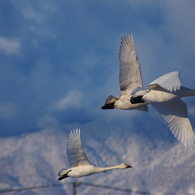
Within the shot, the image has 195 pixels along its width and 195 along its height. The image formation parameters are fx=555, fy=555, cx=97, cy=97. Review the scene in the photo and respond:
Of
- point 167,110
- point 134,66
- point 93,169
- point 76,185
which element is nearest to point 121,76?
point 134,66

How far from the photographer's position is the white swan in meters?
22.6

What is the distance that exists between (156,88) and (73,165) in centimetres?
438

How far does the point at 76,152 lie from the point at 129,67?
4.17 meters

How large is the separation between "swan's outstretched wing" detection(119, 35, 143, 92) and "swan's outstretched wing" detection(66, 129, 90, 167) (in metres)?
3.21

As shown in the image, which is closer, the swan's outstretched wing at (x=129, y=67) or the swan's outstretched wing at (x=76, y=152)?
the swan's outstretched wing at (x=76, y=152)

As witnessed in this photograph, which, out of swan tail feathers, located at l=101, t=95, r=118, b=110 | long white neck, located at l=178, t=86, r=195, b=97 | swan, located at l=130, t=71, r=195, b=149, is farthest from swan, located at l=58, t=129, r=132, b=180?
long white neck, located at l=178, t=86, r=195, b=97

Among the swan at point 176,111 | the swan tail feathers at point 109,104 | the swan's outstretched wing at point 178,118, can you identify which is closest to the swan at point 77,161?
the swan tail feathers at point 109,104

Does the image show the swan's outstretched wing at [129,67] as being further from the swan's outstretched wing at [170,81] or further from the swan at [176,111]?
the swan's outstretched wing at [170,81]

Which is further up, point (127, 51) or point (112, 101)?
point (127, 51)

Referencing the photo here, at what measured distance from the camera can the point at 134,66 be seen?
22.6m

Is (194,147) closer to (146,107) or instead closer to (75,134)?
(146,107)

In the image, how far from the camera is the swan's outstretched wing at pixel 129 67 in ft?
74.1

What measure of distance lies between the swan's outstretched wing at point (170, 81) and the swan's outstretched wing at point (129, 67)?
12.6 ft

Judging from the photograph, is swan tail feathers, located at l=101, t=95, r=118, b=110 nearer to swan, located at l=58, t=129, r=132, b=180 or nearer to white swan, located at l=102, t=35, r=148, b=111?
white swan, located at l=102, t=35, r=148, b=111
